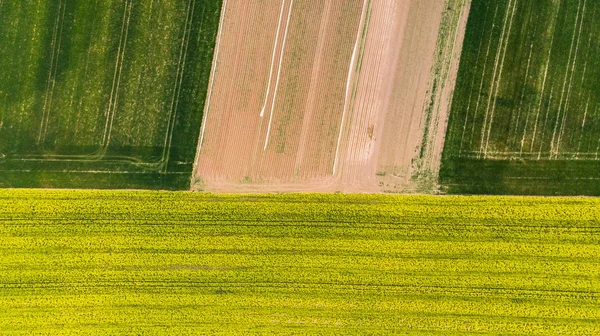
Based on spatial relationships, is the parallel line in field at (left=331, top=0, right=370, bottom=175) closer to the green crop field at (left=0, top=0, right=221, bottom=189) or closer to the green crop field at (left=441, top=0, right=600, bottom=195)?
the green crop field at (left=441, top=0, right=600, bottom=195)

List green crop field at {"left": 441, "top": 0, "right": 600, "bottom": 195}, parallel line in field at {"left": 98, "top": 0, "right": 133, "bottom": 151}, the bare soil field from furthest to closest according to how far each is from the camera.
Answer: parallel line in field at {"left": 98, "top": 0, "right": 133, "bottom": 151}, the bare soil field, green crop field at {"left": 441, "top": 0, "right": 600, "bottom": 195}

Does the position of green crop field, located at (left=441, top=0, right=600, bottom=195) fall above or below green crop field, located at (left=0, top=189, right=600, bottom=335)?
above

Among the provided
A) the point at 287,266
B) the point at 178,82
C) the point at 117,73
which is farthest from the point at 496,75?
the point at 117,73

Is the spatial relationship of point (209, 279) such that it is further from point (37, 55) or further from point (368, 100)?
point (37, 55)

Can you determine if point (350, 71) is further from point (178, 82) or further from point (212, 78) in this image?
point (178, 82)

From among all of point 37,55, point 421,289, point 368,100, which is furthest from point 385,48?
point 37,55

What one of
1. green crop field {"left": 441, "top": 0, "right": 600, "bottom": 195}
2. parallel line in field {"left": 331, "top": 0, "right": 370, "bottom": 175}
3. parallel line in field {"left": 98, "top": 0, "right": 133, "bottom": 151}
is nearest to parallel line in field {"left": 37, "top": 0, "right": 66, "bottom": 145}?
parallel line in field {"left": 98, "top": 0, "right": 133, "bottom": 151}

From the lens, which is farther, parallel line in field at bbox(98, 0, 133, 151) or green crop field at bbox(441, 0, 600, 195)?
parallel line in field at bbox(98, 0, 133, 151)
